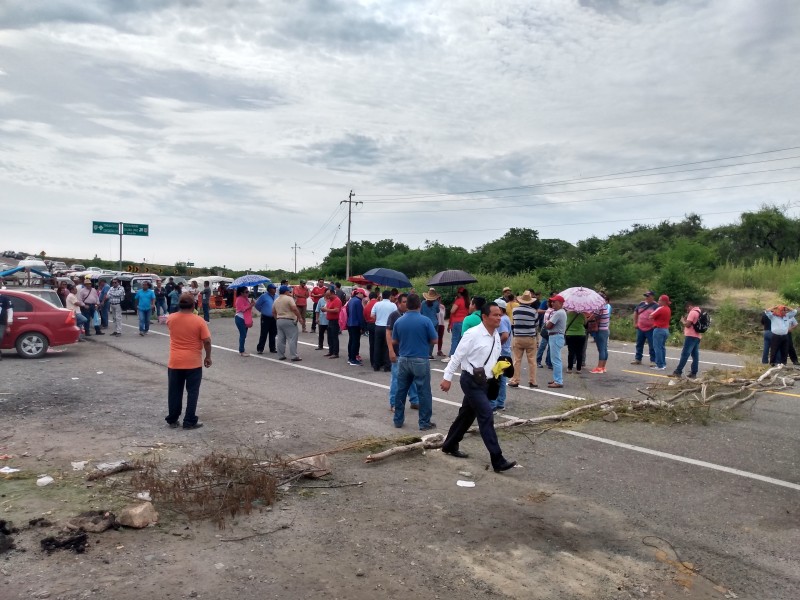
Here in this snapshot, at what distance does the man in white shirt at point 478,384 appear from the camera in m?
6.40

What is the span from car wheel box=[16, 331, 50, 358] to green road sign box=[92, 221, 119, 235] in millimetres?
29540

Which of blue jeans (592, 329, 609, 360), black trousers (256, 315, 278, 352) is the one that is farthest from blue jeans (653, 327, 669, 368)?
black trousers (256, 315, 278, 352)

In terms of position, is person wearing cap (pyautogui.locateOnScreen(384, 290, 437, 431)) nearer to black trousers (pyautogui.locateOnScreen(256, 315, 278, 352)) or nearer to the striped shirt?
the striped shirt

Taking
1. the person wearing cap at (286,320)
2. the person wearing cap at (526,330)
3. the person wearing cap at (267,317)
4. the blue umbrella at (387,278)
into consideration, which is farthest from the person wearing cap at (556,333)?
the person wearing cap at (267,317)

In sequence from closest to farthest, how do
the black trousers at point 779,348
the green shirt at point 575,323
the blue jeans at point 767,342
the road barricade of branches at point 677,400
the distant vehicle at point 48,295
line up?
the road barricade of branches at point 677,400 → the green shirt at point 575,323 → the black trousers at point 779,348 → the blue jeans at point 767,342 → the distant vehicle at point 48,295

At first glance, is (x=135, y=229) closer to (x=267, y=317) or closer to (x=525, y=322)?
(x=267, y=317)

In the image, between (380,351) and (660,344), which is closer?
(380,351)

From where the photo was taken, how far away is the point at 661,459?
6.97 metres

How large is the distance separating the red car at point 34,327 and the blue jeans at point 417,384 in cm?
944

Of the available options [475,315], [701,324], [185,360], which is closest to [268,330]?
[185,360]

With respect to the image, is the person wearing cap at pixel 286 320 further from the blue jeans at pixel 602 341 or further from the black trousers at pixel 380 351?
the blue jeans at pixel 602 341

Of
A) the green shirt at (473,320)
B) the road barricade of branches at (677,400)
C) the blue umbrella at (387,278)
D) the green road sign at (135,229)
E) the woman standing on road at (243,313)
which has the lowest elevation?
the road barricade of branches at (677,400)

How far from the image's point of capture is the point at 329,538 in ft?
15.4

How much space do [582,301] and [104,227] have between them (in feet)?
Result: 123
